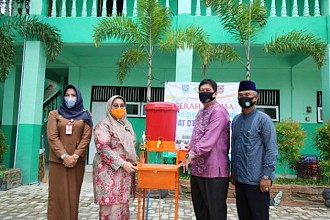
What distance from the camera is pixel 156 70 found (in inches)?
311

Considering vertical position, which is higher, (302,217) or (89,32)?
(89,32)

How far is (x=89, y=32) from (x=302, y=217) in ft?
16.2

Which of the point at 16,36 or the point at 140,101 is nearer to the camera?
the point at 16,36

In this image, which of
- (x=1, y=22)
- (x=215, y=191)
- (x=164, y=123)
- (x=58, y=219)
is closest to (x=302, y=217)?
(x=215, y=191)

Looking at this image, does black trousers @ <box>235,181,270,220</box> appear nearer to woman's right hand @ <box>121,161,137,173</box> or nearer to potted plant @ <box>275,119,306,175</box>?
woman's right hand @ <box>121,161,137,173</box>

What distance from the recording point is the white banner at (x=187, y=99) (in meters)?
5.54

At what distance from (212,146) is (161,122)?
1.92 ft

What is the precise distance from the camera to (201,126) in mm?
2686

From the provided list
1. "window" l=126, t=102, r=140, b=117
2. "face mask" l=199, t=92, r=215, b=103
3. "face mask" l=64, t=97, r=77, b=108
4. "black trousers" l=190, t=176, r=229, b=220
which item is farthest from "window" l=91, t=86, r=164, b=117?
"black trousers" l=190, t=176, r=229, b=220

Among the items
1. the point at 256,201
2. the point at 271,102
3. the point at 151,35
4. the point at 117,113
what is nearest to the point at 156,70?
the point at 151,35

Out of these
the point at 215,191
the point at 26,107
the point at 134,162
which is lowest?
the point at 215,191

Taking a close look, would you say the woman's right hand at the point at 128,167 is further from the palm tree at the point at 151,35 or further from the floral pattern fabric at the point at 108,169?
the palm tree at the point at 151,35

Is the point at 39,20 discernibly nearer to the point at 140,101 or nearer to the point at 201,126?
the point at 140,101

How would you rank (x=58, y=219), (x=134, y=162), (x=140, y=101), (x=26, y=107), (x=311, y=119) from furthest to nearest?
(x=140, y=101) < (x=311, y=119) < (x=26, y=107) < (x=58, y=219) < (x=134, y=162)
